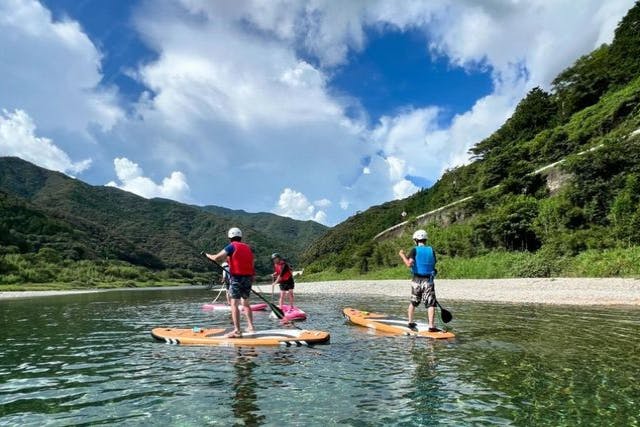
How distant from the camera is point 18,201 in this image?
15862 centimetres

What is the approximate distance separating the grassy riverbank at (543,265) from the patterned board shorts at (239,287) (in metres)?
26.4

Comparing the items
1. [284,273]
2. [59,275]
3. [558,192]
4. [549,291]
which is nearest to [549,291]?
[549,291]

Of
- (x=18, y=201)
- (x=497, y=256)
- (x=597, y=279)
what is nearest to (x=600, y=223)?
(x=497, y=256)

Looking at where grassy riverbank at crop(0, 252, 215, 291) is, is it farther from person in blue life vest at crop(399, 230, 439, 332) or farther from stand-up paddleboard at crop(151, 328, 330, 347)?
person in blue life vest at crop(399, 230, 439, 332)

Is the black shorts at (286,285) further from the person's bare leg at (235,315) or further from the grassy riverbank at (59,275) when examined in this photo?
the grassy riverbank at (59,275)

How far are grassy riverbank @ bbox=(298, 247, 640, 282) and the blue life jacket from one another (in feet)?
70.0

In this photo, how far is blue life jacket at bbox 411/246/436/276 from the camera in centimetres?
1425

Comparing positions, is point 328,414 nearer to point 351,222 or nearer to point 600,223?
point 600,223

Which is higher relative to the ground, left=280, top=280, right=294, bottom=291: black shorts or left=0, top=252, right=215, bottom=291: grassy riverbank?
left=0, top=252, right=215, bottom=291: grassy riverbank

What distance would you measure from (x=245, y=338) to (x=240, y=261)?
2.22 m

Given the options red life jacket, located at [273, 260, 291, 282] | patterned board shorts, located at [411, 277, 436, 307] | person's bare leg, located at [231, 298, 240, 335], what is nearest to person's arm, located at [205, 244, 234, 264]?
person's bare leg, located at [231, 298, 240, 335]

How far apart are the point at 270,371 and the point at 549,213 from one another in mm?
43655

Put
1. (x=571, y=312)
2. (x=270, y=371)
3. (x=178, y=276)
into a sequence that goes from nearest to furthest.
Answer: (x=270, y=371) → (x=571, y=312) → (x=178, y=276)

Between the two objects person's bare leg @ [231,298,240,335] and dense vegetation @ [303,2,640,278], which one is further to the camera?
dense vegetation @ [303,2,640,278]
